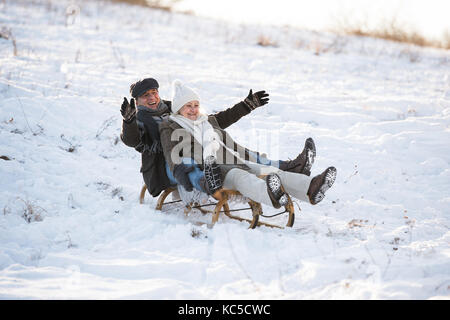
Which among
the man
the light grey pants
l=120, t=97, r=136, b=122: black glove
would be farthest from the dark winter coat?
the light grey pants

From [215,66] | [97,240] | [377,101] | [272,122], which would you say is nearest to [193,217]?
[97,240]

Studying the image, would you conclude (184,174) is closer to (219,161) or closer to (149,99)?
(219,161)

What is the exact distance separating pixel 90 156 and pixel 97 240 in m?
1.99

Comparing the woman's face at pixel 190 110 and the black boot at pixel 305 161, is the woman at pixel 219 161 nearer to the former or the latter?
the woman's face at pixel 190 110

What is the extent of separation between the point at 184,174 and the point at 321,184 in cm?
118

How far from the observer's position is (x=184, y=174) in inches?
135

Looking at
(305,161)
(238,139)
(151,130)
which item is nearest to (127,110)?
(151,130)

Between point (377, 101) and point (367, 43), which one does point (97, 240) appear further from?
point (367, 43)

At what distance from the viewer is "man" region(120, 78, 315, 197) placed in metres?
3.68

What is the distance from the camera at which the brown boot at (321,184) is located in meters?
3.23

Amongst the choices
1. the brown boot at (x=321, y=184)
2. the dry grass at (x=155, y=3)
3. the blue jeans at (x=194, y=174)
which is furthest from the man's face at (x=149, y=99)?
the dry grass at (x=155, y=3)

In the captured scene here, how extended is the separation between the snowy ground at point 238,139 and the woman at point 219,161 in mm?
383

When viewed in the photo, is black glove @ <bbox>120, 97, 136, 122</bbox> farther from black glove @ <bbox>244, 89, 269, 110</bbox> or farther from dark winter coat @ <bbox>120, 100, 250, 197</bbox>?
black glove @ <bbox>244, 89, 269, 110</bbox>

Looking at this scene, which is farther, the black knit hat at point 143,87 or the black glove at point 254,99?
the black glove at point 254,99
